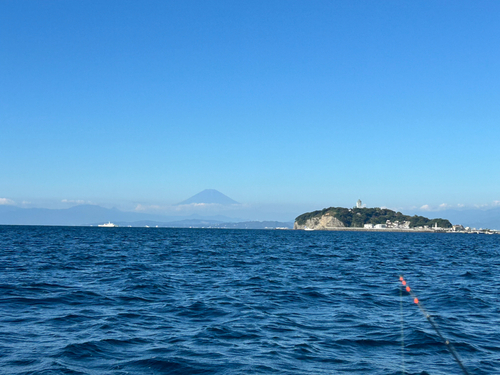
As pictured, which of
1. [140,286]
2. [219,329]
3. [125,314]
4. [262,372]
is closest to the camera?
[262,372]

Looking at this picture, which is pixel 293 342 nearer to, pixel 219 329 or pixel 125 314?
pixel 219 329

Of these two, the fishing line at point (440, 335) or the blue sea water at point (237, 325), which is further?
the fishing line at point (440, 335)

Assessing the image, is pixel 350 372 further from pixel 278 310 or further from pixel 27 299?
pixel 27 299

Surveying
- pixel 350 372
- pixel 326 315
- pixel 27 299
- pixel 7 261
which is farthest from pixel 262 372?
pixel 7 261

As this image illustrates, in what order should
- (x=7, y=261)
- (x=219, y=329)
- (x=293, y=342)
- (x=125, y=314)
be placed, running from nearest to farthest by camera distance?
(x=293, y=342) < (x=219, y=329) < (x=125, y=314) < (x=7, y=261)

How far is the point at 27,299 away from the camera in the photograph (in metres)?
20.5

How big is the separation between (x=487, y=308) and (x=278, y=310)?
34.6 ft

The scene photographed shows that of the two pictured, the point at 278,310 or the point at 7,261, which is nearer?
the point at 278,310

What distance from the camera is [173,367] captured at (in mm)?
11664

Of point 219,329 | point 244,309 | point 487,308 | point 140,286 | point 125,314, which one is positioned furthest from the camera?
point 140,286

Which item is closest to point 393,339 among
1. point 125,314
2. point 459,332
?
point 459,332

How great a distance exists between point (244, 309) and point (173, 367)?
812cm

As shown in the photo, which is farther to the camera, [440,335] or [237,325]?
[237,325]

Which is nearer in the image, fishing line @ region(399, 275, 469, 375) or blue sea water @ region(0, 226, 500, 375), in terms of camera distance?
blue sea water @ region(0, 226, 500, 375)
